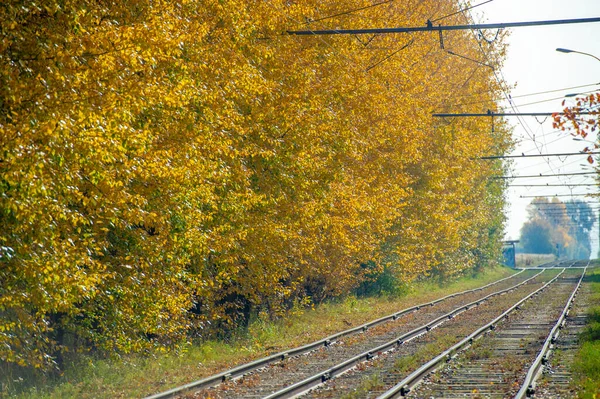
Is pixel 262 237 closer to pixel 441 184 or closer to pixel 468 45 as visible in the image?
pixel 441 184

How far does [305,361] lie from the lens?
60.4 ft

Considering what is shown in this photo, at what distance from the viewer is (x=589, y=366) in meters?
15.8

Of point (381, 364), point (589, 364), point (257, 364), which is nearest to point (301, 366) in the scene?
point (257, 364)

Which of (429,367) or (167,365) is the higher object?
(429,367)

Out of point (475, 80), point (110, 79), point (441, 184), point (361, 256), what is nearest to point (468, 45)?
point (475, 80)

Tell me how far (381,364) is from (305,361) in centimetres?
194

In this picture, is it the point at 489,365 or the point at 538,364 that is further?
the point at 489,365

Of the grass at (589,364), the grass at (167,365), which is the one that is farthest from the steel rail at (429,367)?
the grass at (167,365)

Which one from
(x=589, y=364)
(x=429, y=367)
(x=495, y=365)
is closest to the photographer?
(x=589, y=364)

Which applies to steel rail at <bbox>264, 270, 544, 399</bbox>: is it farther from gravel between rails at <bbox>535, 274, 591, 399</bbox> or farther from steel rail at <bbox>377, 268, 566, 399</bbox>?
gravel between rails at <bbox>535, 274, 591, 399</bbox>

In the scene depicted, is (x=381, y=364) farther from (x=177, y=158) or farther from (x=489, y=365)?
(x=177, y=158)

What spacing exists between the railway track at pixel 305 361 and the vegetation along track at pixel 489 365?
1.97m

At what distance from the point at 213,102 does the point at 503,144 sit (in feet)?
147

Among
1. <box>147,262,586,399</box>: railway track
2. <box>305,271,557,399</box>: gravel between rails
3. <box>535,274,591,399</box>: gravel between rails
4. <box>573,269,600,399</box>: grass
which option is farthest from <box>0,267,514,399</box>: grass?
<box>573,269,600,399</box>: grass
